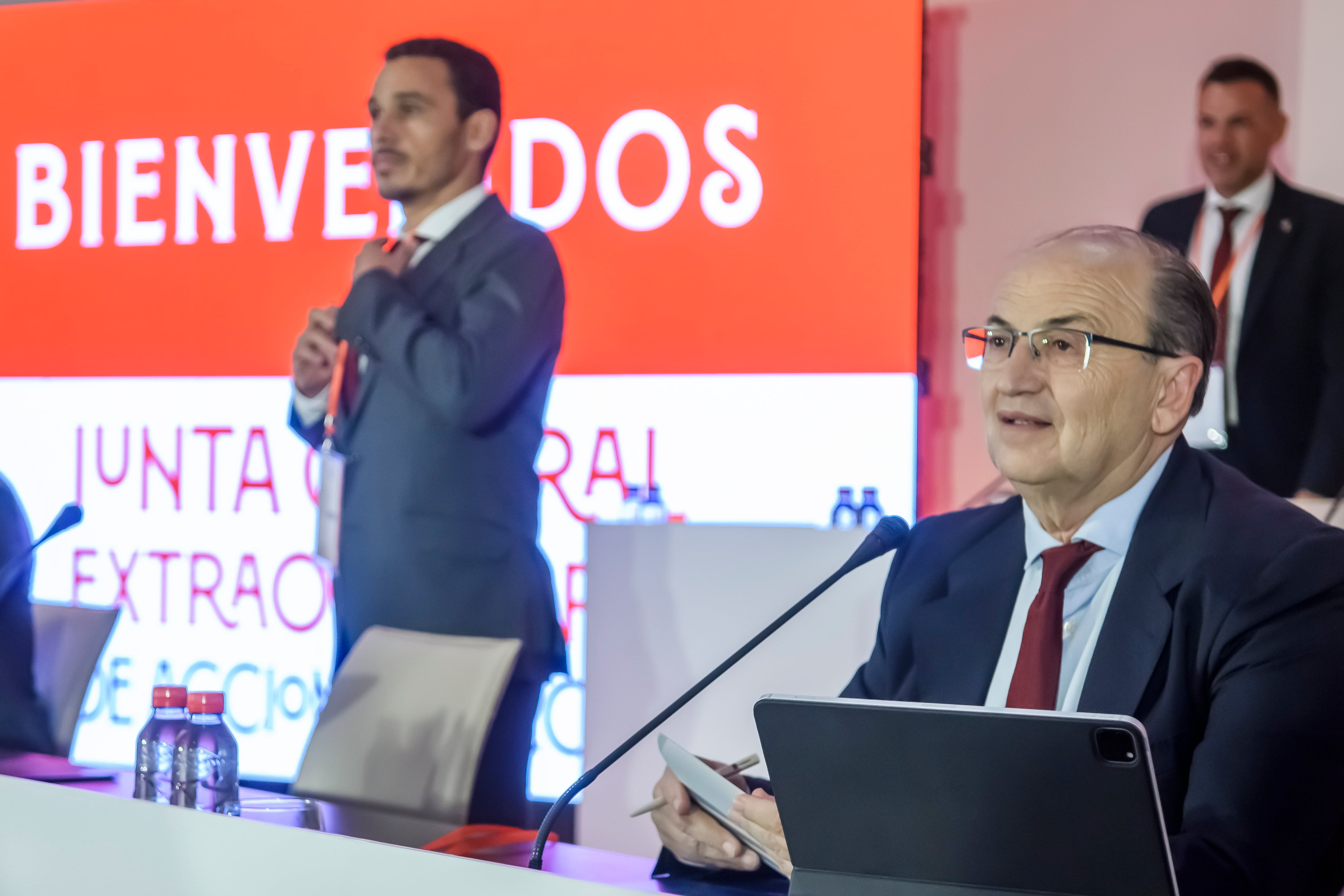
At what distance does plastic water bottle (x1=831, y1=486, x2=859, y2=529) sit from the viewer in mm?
3373

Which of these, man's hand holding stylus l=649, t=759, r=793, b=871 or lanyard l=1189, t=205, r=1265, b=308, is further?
lanyard l=1189, t=205, r=1265, b=308

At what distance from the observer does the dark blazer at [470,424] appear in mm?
3674

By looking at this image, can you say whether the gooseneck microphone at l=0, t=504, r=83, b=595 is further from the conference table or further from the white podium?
the white podium

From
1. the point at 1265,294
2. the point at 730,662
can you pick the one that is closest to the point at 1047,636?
the point at 730,662

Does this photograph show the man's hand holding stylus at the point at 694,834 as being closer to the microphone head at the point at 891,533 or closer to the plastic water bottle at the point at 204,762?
the microphone head at the point at 891,533

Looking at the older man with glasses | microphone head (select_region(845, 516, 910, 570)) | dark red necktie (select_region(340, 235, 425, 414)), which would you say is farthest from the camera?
dark red necktie (select_region(340, 235, 425, 414))

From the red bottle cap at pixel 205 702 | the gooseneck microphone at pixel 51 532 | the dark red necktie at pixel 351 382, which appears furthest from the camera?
the dark red necktie at pixel 351 382

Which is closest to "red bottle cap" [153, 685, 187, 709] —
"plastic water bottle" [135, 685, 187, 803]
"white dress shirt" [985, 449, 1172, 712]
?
"plastic water bottle" [135, 685, 187, 803]

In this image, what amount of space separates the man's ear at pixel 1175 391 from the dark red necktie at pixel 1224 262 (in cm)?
176

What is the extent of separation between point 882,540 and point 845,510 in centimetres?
190

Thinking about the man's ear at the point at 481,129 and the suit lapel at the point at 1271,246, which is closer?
the suit lapel at the point at 1271,246

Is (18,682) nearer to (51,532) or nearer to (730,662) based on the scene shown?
(51,532)

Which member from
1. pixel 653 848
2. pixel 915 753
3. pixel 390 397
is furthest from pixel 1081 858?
pixel 390 397

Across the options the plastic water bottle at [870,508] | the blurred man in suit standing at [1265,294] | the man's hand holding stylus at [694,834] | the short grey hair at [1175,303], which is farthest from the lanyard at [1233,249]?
the man's hand holding stylus at [694,834]
